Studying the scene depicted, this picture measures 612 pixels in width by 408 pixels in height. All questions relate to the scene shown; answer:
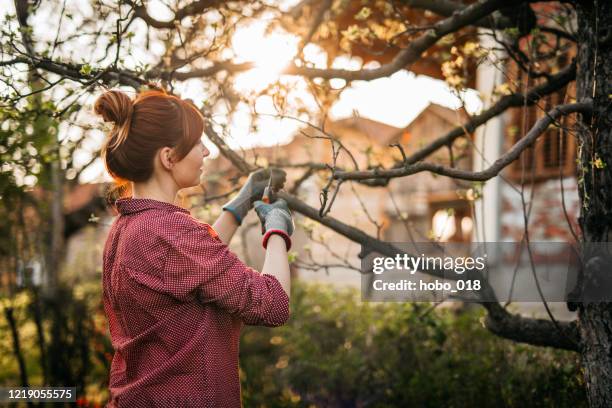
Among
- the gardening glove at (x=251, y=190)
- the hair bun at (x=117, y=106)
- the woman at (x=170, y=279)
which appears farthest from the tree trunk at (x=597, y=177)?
the hair bun at (x=117, y=106)

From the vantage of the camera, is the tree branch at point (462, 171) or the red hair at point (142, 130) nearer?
the red hair at point (142, 130)

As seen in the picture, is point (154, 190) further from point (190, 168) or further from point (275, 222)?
point (275, 222)

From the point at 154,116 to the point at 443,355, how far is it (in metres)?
3.47

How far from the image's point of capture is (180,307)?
5.60ft

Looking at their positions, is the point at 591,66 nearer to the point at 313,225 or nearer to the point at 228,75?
the point at 313,225

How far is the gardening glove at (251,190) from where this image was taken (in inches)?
85.3

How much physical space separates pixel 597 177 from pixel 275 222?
5.60ft

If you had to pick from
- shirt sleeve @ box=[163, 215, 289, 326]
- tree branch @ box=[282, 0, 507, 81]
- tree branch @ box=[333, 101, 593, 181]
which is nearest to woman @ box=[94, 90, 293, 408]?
shirt sleeve @ box=[163, 215, 289, 326]

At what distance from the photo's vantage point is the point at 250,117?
11.1ft

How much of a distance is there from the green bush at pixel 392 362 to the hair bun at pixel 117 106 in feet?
7.84

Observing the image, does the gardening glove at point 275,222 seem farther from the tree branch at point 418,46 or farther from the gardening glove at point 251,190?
the tree branch at point 418,46

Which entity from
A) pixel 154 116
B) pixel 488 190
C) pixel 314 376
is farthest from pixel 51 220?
pixel 154 116

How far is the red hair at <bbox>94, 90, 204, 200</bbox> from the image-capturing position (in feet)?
5.86

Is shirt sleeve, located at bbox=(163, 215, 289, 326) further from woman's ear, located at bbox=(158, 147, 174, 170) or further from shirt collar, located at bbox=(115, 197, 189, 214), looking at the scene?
woman's ear, located at bbox=(158, 147, 174, 170)
